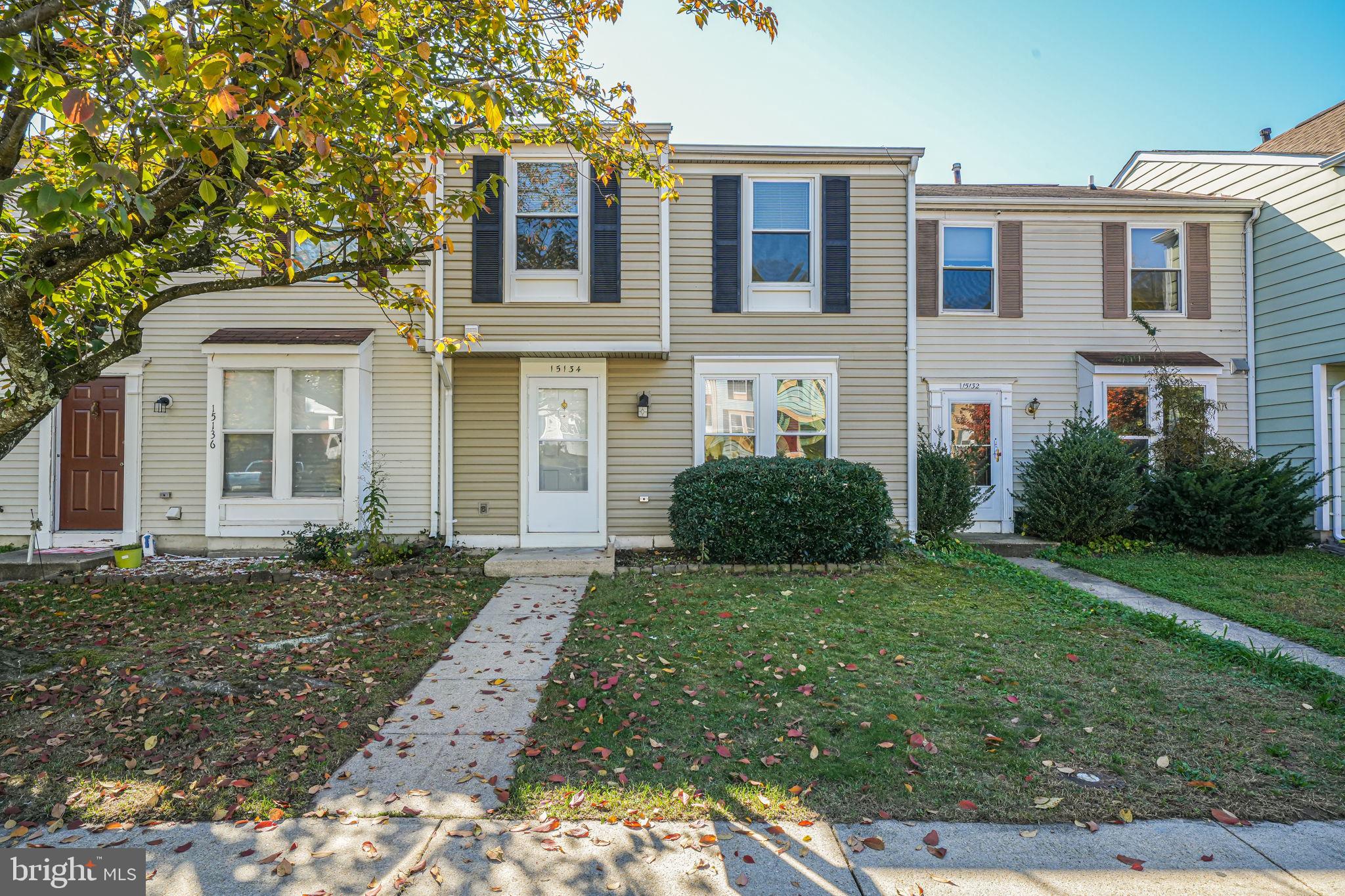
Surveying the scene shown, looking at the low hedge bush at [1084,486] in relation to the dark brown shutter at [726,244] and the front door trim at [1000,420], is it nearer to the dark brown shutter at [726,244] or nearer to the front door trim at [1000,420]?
the front door trim at [1000,420]

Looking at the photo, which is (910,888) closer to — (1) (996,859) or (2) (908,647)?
(1) (996,859)

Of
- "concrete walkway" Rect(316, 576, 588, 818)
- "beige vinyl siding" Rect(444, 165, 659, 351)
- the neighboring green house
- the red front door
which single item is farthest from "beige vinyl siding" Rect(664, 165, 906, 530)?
the red front door

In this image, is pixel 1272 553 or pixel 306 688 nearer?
pixel 306 688

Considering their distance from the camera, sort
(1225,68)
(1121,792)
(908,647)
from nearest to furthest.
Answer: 1. (1121,792)
2. (908,647)
3. (1225,68)

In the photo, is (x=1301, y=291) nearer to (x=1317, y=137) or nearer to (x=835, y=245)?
(x=1317, y=137)

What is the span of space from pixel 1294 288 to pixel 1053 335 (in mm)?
3273

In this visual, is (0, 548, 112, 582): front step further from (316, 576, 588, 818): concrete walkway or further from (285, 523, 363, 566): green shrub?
(316, 576, 588, 818): concrete walkway

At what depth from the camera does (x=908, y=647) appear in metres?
4.67

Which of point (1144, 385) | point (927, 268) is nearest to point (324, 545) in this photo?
point (927, 268)

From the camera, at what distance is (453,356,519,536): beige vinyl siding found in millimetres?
8156

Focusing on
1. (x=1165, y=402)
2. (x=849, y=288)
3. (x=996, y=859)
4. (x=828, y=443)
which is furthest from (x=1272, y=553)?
(x=996, y=859)

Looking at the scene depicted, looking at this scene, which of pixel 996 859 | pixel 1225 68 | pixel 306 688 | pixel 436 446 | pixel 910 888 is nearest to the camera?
pixel 910 888

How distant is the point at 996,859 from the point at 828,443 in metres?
6.28

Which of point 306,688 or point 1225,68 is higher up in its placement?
point 1225,68
